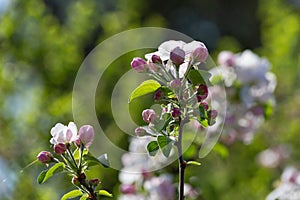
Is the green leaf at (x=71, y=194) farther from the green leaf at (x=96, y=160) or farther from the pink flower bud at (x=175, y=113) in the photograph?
the pink flower bud at (x=175, y=113)

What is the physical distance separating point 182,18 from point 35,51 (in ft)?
17.2

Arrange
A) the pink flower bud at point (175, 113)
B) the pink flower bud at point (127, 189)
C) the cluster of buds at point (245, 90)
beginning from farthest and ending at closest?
1. the cluster of buds at point (245, 90)
2. the pink flower bud at point (127, 189)
3. the pink flower bud at point (175, 113)

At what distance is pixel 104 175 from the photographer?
2359 millimetres

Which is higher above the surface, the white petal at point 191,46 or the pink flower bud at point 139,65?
the white petal at point 191,46

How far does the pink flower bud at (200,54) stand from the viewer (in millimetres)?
1025

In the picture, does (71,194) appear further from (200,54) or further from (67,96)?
(67,96)

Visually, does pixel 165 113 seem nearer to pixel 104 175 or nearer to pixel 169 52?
pixel 169 52

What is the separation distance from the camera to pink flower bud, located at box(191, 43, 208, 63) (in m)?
1.03

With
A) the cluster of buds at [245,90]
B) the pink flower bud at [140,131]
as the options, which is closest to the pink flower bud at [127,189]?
the cluster of buds at [245,90]

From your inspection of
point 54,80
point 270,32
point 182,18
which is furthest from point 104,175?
point 182,18

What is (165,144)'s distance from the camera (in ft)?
3.42

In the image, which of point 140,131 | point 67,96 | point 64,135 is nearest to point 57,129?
point 64,135

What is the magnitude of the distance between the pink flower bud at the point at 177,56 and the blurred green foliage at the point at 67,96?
643mm

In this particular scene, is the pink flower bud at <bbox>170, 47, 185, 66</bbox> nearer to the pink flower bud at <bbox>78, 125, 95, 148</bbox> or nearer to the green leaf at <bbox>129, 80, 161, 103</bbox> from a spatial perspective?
the green leaf at <bbox>129, 80, 161, 103</bbox>
